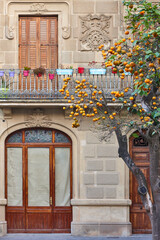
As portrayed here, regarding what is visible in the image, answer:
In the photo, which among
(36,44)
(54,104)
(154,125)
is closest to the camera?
(154,125)

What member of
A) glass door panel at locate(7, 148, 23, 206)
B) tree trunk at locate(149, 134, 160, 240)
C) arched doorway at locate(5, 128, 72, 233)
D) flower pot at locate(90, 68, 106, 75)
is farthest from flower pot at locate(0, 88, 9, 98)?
tree trunk at locate(149, 134, 160, 240)

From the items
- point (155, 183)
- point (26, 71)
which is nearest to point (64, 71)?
point (26, 71)

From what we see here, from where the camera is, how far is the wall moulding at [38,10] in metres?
17.0

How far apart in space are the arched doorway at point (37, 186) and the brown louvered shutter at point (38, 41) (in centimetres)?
245

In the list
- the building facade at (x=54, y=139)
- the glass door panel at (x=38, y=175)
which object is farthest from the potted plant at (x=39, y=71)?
the glass door panel at (x=38, y=175)

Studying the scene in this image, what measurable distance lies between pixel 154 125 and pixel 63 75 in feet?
20.7

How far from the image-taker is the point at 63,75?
16.7 metres

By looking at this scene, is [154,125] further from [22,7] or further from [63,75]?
[22,7]

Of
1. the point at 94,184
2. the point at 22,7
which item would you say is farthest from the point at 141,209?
the point at 22,7

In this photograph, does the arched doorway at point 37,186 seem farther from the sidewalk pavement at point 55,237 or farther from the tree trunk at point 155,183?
the tree trunk at point 155,183

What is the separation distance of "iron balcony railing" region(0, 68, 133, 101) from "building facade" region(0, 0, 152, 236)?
0.04 meters

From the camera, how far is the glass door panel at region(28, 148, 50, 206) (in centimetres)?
1697

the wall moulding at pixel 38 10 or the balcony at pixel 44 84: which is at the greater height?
the wall moulding at pixel 38 10

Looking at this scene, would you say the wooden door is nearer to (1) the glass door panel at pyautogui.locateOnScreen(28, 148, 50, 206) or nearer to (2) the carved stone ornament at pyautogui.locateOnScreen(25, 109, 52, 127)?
(1) the glass door panel at pyautogui.locateOnScreen(28, 148, 50, 206)
